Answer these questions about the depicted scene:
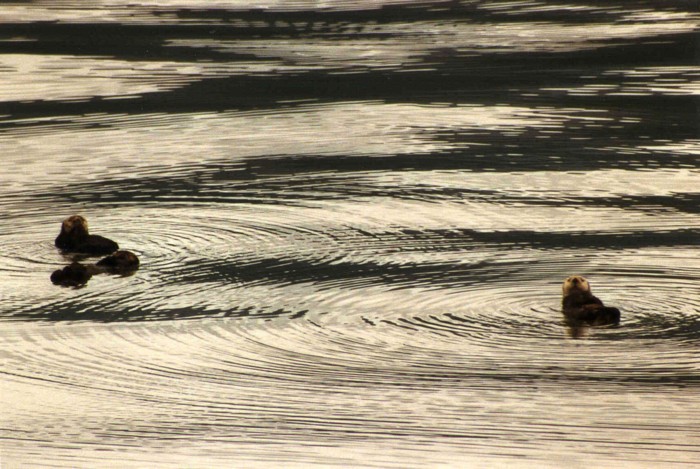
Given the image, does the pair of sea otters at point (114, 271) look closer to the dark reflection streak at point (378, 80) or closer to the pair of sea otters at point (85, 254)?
the pair of sea otters at point (85, 254)

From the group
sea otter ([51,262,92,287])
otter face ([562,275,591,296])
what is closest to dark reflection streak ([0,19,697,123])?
sea otter ([51,262,92,287])

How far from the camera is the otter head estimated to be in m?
9.63

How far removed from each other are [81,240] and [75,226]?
0.35 feet

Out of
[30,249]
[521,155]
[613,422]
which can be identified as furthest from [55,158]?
[613,422]

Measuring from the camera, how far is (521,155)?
12406 millimetres

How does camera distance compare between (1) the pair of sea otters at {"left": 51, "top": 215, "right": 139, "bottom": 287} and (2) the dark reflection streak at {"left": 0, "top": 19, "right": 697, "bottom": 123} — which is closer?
(1) the pair of sea otters at {"left": 51, "top": 215, "right": 139, "bottom": 287}

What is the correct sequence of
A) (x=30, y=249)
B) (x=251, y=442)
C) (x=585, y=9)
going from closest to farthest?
(x=251, y=442), (x=30, y=249), (x=585, y=9)

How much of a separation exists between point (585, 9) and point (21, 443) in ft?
53.8

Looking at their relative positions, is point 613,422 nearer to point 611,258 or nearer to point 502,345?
point 502,345

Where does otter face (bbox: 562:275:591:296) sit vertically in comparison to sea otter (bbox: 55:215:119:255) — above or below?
above

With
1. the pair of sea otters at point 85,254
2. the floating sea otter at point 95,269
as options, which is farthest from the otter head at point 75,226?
the floating sea otter at point 95,269

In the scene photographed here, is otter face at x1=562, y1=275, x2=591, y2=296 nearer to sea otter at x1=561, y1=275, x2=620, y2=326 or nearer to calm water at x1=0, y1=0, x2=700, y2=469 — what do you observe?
sea otter at x1=561, y1=275, x2=620, y2=326

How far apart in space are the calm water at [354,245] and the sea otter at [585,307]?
73mm

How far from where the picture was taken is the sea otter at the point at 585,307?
25.8 ft
